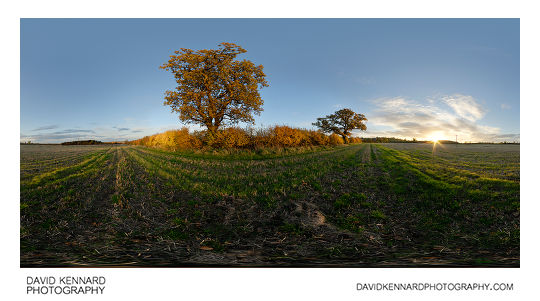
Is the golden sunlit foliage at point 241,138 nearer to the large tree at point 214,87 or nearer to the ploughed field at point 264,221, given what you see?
the large tree at point 214,87

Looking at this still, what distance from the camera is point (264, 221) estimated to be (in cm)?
405

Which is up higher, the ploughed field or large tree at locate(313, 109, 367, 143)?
large tree at locate(313, 109, 367, 143)

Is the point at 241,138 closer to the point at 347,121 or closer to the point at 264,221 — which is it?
the point at 264,221

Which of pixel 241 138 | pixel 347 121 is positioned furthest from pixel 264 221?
pixel 347 121

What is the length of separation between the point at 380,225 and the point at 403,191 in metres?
2.84

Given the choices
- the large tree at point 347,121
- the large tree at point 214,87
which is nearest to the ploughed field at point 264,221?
the large tree at point 214,87

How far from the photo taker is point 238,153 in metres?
14.4

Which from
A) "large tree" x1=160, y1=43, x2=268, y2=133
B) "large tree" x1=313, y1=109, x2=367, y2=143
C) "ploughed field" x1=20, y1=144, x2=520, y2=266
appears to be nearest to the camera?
"ploughed field" x1=20, y1=144, x2=520, y2=266

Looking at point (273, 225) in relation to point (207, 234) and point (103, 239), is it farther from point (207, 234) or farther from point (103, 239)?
point (103, 239)

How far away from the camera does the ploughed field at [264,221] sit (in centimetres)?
303

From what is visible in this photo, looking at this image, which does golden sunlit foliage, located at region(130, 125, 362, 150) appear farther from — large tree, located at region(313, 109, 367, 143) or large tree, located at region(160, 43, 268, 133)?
large tree, located at region(313, 109, 367, 143)

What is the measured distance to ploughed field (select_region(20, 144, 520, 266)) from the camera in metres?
3.03

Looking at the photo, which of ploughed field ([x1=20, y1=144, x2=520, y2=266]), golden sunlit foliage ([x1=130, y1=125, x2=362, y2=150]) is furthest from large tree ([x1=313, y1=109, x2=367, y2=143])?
ploughed field ([x1=20, y1=144, x2=520, y2=266])

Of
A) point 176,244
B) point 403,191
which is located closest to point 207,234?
point 176,244
